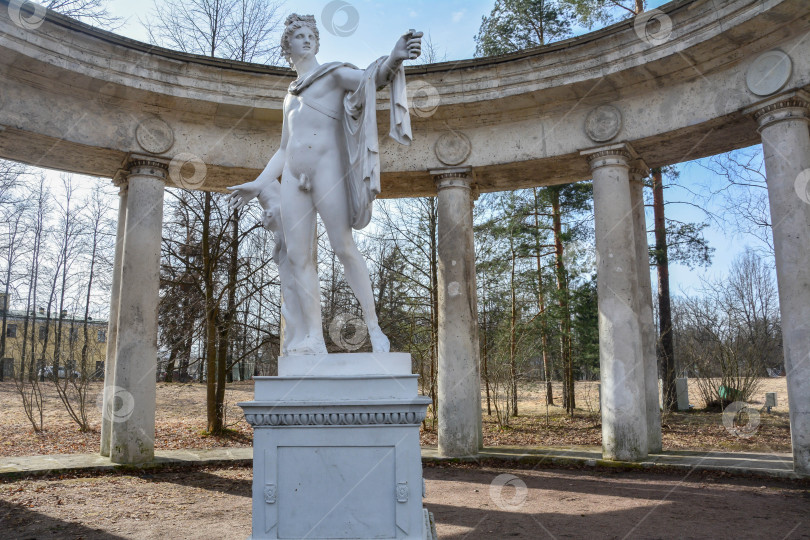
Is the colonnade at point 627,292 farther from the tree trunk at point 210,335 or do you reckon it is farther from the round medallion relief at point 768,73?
the tree trunk at point 210,335

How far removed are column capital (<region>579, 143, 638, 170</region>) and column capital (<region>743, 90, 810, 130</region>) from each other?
8.26ft

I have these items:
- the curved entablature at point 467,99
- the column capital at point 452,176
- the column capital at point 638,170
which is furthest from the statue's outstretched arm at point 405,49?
the column capital at point 638,170

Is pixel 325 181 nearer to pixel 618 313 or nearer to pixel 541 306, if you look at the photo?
pixel 618 313

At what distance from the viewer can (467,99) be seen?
1289 centimetres

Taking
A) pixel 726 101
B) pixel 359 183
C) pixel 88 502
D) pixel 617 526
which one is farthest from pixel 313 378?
pixel 726 101

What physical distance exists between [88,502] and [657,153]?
12493mm

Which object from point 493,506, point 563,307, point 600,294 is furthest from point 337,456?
point 563,307

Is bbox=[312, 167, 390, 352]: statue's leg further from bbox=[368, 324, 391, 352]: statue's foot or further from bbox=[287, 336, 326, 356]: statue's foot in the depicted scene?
bbox=[287, 336, 326, 356]: statue's foot

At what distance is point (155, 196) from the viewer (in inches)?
497

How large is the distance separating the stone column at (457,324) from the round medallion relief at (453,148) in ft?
1.20

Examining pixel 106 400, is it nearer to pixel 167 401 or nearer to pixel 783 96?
pixel 167 401

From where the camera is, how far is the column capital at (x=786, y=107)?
1038 centimetres

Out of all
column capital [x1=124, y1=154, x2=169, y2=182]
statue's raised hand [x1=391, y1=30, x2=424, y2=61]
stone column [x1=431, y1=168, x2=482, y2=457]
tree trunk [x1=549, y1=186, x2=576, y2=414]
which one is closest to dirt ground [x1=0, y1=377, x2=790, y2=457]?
tree trunk [x1=549, y1=186, x2=576, y2=414]

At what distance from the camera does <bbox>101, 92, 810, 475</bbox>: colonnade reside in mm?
10281
